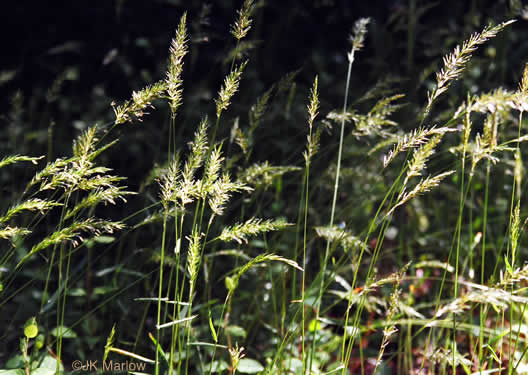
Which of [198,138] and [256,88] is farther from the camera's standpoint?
[256,88]

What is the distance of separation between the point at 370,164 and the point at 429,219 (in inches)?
14.5

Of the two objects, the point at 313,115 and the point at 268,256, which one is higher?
the point at 313,115

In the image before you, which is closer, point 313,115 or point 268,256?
point 268,256

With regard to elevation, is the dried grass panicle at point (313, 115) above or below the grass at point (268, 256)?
above

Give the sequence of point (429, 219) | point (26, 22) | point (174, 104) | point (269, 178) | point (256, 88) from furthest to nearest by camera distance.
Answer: point (26, 22), point (256, 88), point (429, 219), point (269, 178), point (174, 104)

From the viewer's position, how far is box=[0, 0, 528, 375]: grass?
3.02ft

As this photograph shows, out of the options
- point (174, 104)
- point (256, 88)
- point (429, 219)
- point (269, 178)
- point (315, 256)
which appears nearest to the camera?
point (174, 104)

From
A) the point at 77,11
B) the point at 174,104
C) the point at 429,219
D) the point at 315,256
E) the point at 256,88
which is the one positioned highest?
the point at 77,11

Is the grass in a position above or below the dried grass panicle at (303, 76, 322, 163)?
below

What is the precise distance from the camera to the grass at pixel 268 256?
3.02 ft

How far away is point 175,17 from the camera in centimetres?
275

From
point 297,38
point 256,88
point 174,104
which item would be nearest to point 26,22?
point 256,88

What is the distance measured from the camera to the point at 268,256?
2.75 feet

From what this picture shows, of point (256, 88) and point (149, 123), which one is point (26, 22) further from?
point (256, 88)
